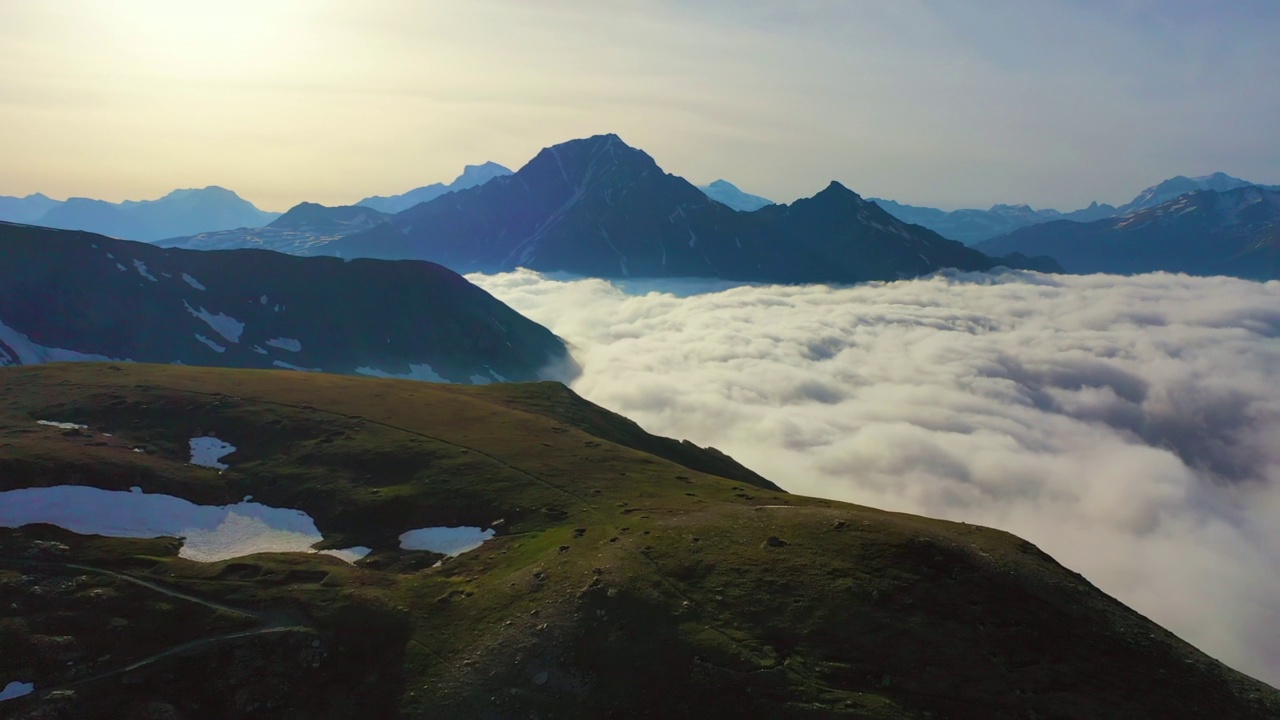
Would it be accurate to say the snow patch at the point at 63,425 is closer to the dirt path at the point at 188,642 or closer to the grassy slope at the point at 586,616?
the grassy slope at the point at 586,616

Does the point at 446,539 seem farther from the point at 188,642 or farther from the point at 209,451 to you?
the point at 209,451

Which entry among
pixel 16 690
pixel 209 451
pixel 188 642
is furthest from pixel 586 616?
pixel 209 451

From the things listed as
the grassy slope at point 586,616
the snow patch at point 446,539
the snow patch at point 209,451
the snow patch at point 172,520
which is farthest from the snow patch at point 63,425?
the snow patch at point 446,539

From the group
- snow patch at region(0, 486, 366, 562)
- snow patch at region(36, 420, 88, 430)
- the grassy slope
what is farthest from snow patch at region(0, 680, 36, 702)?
snow patch at region(36, 420, 88, 430)

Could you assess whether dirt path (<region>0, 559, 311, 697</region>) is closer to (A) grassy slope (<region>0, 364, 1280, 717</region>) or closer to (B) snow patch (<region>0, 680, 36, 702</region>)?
(A) grassy slope (<region>0, 364, 1280, 717</region>)

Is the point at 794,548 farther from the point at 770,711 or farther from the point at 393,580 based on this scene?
the point at 393,580
